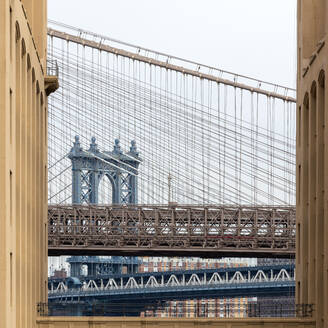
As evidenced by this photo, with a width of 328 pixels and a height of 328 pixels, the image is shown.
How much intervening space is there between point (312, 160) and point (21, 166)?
1079 centimetres

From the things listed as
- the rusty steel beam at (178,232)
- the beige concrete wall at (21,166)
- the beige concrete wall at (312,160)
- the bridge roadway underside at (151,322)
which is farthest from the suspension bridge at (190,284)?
the bridge roadway underside at (151,322)

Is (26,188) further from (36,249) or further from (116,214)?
(116,214)

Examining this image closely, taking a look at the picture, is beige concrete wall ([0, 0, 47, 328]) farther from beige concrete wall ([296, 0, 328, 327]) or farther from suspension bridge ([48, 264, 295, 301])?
suspension bridge ([48, 264, 295, 301])

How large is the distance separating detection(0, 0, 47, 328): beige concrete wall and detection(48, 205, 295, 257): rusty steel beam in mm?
39649

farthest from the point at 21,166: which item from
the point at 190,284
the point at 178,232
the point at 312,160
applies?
the point at 190,284

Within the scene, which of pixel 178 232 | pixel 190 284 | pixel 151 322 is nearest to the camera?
pixel 151 322

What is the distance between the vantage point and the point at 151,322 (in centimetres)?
4206

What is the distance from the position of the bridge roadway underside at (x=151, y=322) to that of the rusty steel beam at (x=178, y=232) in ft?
147

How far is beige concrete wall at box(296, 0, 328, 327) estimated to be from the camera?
40219mm

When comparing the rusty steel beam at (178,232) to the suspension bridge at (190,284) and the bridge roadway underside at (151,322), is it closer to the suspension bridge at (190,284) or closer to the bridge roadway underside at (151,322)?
the bridge roadway underside at (151,322)

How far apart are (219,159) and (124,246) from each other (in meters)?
13.9

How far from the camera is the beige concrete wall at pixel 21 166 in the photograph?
97.5ft

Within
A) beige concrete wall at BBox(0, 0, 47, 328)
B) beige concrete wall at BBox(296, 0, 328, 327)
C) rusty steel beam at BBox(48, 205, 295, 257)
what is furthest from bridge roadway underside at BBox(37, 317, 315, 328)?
rusty steel beam at BBox(48, 205, 295, 257)

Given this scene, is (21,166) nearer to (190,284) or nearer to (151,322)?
(151,322)
